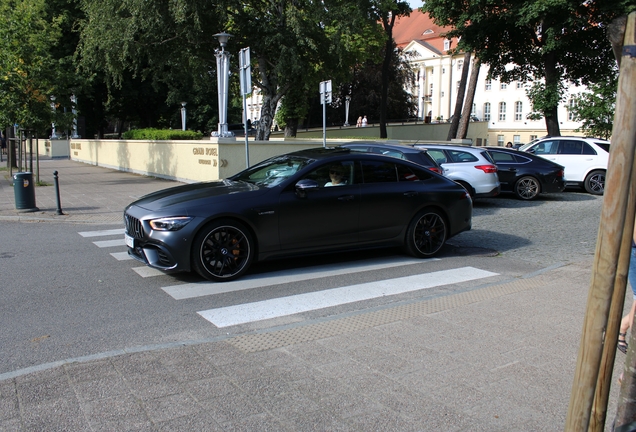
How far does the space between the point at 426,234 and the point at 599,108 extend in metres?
23.4

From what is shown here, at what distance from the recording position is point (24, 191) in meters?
13.2

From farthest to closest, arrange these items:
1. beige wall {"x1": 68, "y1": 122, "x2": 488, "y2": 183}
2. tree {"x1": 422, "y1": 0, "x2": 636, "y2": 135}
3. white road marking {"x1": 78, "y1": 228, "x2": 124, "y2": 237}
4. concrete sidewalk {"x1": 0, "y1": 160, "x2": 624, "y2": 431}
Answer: tree {"x1": 422, "y1": 0, "x2": 636, "y2": 135} < beige wall {"x1": 68, "y1": 122, "x2": 488, "y2": 183} < white road marking {"x1": 78, "y1": 228, "x2": 124, "y2": 237} < concrete sidewalk {"x1": 0, "y1": 160, "x2": 624, "y2": 431}

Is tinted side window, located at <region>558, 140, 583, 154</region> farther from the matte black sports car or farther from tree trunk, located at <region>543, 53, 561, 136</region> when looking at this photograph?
the matte black sports car

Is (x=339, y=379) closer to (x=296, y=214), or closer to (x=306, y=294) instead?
(x=306, y=294)

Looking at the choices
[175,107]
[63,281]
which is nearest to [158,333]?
[63,281]

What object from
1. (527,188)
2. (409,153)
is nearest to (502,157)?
(527,188)

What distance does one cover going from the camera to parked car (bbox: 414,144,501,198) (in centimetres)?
1405

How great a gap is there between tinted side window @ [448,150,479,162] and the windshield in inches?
287

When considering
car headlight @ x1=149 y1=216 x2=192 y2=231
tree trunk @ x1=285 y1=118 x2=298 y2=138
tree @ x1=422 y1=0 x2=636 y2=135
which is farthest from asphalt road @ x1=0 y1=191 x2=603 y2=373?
tree trunk @ x1=285 y1=118 x2=298 y2=138

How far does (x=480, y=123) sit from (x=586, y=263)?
2180 inches

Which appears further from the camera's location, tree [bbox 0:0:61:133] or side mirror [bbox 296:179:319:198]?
tree [bbox 0:0:61:133]

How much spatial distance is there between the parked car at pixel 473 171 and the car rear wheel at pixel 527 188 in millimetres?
2366

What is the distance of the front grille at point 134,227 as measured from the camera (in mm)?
6914

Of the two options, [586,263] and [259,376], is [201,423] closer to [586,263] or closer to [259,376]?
→ [259,376]
